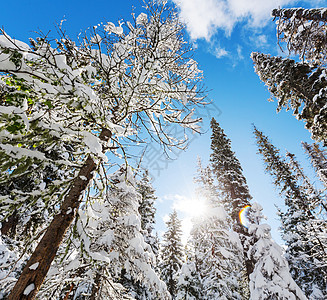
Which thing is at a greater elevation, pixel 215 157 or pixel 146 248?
pixel 215 157

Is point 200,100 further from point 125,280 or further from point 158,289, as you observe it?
point 125,280

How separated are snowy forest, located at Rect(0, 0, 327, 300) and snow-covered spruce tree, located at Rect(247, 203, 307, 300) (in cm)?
4

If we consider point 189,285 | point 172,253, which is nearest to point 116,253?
point 189,285

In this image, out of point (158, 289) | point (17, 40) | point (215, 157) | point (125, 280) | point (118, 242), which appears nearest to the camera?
point (17, 40)

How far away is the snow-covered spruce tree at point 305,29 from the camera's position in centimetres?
707

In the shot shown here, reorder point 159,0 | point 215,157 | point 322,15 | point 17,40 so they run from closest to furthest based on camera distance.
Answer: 1. point 17,40
2. point 159,0
3. point 322,15
4. point 215,157

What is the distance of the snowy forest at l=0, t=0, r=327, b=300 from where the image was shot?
101 inches

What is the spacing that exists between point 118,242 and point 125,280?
25.8ft

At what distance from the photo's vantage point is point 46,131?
2.71m

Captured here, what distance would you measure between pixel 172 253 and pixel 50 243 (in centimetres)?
2168

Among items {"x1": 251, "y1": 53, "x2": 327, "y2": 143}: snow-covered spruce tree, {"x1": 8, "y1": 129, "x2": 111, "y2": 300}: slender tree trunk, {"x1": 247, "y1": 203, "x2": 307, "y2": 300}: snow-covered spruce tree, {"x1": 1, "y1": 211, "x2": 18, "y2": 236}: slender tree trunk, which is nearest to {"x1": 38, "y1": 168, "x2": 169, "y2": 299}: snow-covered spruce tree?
{"x1": 8, "y1": 129, "x2": 111, "y2": 300}: slender tree trunk

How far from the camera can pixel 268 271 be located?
7.12 m

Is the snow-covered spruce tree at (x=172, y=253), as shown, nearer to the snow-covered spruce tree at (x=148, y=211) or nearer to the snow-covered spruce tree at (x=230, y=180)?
the snow-covered spruce tree at (x=148, y=211)

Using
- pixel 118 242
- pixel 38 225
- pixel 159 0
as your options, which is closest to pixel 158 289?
pixel 118 242
